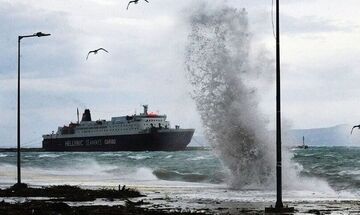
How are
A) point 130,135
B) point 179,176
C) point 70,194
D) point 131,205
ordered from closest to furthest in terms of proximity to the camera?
point 131,205 < point 70,194 < point 179,176 < point 130,135

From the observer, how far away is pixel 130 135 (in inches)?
6353

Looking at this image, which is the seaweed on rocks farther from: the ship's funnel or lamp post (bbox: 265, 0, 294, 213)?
the ship's funnel

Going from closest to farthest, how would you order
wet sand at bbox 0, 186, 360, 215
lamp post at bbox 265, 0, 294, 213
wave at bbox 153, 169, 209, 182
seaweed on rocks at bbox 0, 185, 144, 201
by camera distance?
wet sand at bbox 0, 186, 360, 215, lamp post at bbox 265, 0, 294, 213, seaweed on rocks at bbox 0, 185, 144, 201, wave at bbox 153, 169, 209, 182

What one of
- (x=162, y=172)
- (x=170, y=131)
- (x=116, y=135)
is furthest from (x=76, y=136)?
(x=162, y=172)

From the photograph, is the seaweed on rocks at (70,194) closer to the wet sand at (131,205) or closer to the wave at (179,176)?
the wet sand at (131,205)

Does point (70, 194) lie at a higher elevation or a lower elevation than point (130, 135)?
lower

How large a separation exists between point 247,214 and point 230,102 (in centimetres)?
2276

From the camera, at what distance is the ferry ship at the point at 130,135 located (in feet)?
520

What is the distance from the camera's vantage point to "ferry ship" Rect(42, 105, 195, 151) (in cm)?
15862

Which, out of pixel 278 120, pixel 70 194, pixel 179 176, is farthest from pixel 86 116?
pixel 278 120

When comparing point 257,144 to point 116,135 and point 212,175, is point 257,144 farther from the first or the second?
point 116,135

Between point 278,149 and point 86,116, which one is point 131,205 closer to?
point 278,149

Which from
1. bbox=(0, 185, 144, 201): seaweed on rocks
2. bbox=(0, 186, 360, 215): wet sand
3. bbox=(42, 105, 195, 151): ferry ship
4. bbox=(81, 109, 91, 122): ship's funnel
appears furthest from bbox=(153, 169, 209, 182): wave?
bbox=(81, 109, 91, 122): ship's funnel

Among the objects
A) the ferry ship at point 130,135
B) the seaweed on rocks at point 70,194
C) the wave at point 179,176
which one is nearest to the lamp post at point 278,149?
the seaweed on rocks at point 70,194
